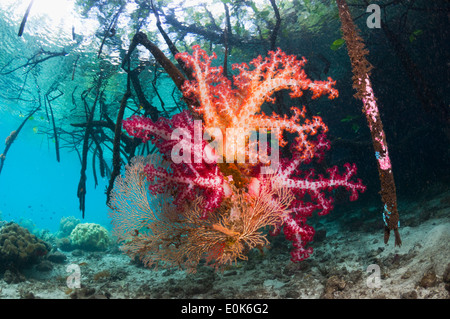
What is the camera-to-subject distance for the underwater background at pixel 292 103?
2.82 metres

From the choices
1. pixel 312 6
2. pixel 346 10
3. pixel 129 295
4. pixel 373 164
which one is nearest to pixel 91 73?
pixel 312 6

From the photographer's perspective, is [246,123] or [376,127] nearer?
[376,127]

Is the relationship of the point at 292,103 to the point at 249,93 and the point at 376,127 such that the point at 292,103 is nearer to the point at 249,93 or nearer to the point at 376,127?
the point at 249,93

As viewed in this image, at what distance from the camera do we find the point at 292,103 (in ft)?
28.0

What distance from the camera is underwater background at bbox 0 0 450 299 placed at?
2824 mm

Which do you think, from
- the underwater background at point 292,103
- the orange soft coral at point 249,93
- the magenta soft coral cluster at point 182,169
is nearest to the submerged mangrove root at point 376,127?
the orange soft coral at point 249,93

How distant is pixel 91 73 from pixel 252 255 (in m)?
10.5

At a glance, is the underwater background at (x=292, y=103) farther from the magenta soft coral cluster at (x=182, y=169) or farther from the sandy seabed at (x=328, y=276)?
the magenta soft coral cluster at (x=182, y=169)

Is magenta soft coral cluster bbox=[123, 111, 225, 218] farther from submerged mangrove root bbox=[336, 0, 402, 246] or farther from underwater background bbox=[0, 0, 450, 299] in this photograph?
submerged mangrove root bbox=[336, 0, 402, 246]

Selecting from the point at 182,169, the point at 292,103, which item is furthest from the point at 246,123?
the point at 292,103

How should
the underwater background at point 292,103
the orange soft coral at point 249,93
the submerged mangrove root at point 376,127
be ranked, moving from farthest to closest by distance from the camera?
the underwater background at point 292,103
the orange soft coral at point 249,93
the submerged mangrove root at point 376,127

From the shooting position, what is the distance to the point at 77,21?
24.8 feet

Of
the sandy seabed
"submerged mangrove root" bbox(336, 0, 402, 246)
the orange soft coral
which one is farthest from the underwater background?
the orange soft coral
